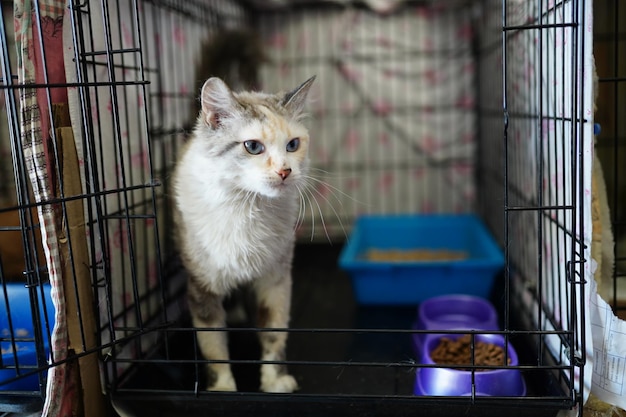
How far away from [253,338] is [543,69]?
1125 mm

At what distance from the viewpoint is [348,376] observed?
57.1 inches

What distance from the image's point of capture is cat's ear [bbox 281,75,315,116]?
1.33m

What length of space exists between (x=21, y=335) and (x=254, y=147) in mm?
802

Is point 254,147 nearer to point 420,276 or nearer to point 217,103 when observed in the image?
point 217,103

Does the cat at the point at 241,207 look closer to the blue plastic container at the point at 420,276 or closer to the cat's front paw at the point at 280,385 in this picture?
the cat's front paw at the point at 280,385

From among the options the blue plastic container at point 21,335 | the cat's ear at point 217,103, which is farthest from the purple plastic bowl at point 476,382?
the blue plastic container at point 21,335

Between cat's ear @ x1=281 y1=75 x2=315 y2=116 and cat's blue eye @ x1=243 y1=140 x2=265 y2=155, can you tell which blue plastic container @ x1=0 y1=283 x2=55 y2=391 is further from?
cat's ear @ x1=281 y1=75 x2=315 y2=116

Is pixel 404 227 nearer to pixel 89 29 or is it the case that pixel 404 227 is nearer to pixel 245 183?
pixel 245 183

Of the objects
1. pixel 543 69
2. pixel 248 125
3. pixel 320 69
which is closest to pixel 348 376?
pixel 248 125

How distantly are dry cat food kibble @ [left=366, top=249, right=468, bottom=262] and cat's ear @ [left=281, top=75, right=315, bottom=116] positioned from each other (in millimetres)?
1046

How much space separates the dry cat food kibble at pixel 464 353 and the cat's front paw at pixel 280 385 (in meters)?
0.38

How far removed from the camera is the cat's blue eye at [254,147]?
1.25 metres

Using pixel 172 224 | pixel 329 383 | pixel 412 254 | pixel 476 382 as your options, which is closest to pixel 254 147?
pixel 172 224

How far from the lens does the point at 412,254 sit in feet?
7.72
